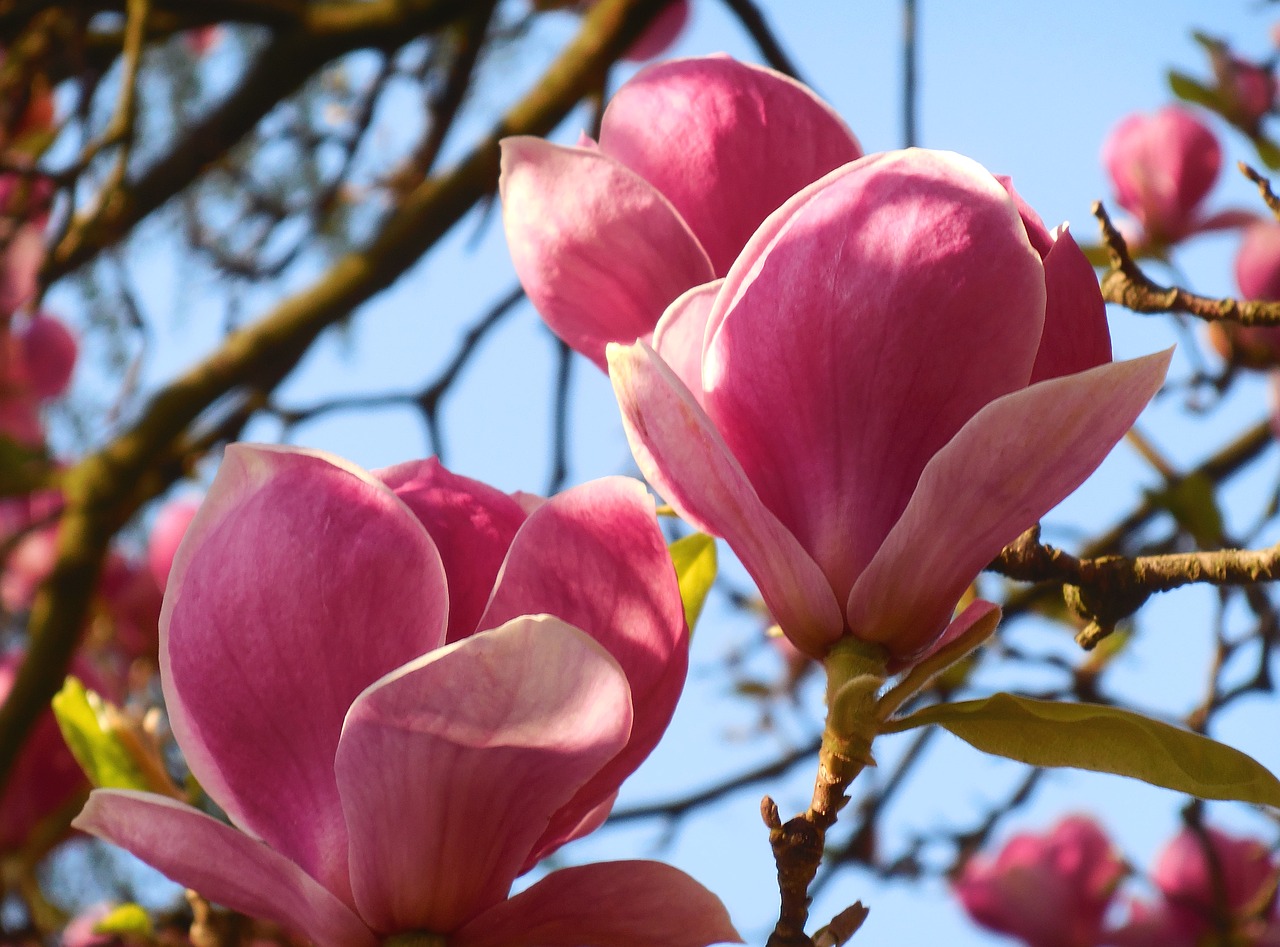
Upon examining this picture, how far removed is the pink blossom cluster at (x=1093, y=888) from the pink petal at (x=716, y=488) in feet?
3.21

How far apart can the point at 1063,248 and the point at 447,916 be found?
228 millimetres

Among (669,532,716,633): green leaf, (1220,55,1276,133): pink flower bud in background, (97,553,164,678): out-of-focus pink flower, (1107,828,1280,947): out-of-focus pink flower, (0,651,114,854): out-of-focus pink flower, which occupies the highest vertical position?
(1220,55,1276,133): pink flower bud in background

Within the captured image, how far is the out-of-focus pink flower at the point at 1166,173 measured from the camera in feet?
4.16

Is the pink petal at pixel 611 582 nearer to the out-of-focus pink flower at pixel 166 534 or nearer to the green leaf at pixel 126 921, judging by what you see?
the green leaf at pixel 126 921

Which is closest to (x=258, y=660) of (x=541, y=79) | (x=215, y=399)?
(x=215, y=399)

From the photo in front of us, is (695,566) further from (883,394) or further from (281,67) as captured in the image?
(281,67)

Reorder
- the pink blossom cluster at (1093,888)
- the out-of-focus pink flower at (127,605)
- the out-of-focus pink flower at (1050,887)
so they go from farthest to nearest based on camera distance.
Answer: the out-of-focus pink flower at (127,605)
the out-of-focus pink flower at (1050,887)
the pink blossom cluster at (1093,888)

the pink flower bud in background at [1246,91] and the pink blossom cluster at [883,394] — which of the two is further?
the pink flower bud in background at [1246,91]

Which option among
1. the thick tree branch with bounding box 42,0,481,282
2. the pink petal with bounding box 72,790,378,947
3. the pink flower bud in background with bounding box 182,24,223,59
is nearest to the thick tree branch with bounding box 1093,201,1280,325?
the pink petal with bounding box 72,790,378,947

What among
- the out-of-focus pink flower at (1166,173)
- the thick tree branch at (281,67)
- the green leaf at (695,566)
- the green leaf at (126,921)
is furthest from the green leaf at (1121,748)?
the thick tree branch at (281,67)

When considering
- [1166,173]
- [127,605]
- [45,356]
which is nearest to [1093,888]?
[1166,173]

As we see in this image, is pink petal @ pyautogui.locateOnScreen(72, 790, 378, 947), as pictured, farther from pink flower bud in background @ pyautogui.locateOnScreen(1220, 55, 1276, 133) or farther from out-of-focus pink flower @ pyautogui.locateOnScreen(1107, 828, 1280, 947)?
out-of-focus pink flower @ pyautogui.locateOnScreen(1107, 828, 1280, 947)

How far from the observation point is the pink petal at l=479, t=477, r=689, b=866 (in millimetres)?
315

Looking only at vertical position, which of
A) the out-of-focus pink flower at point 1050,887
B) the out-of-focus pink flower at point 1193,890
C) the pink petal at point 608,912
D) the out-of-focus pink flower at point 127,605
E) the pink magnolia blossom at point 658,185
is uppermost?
the pink magnolia blossom at point 658,185
